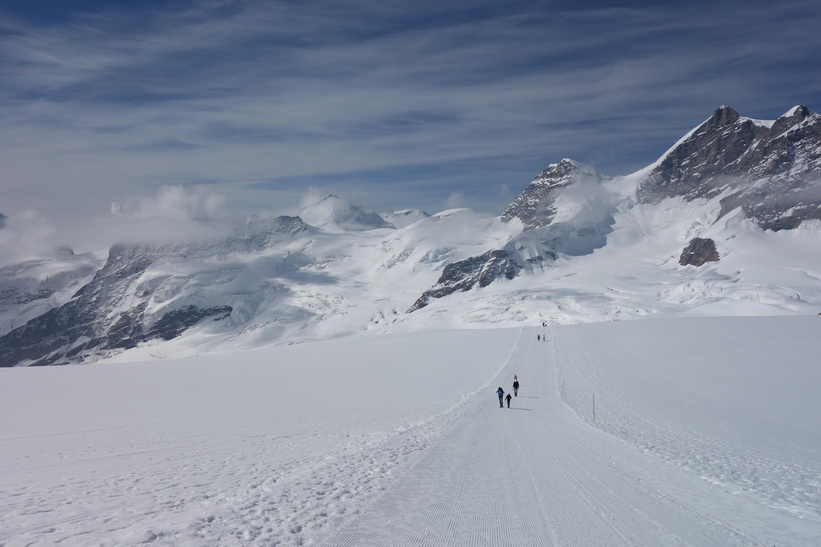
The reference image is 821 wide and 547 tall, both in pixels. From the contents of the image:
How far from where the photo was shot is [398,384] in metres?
38.5

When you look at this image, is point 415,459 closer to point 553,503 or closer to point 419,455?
point 419,455

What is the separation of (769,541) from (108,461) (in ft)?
55.9

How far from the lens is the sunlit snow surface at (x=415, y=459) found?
998cm

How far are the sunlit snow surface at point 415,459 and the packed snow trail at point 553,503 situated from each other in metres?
0.06

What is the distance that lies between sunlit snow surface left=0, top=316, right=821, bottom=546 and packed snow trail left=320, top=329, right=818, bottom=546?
0.06 metres

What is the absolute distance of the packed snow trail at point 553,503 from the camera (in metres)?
9.72

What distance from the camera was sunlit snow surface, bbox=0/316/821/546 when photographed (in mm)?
9977

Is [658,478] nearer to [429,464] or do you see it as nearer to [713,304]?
[429,464]

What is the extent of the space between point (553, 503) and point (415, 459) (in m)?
5.06

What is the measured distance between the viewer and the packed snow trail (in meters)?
9.72

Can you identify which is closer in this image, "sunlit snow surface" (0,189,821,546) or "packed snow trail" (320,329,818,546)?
"packed snow trail" (320,329,818,546)

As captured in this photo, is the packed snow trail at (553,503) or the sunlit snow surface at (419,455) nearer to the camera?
the packed snow trail at (553,503)

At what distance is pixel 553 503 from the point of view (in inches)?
453

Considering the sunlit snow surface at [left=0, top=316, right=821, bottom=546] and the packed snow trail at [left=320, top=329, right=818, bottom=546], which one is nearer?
the packed snow trail at [left=320, top=329, right=818, bottom=546]
